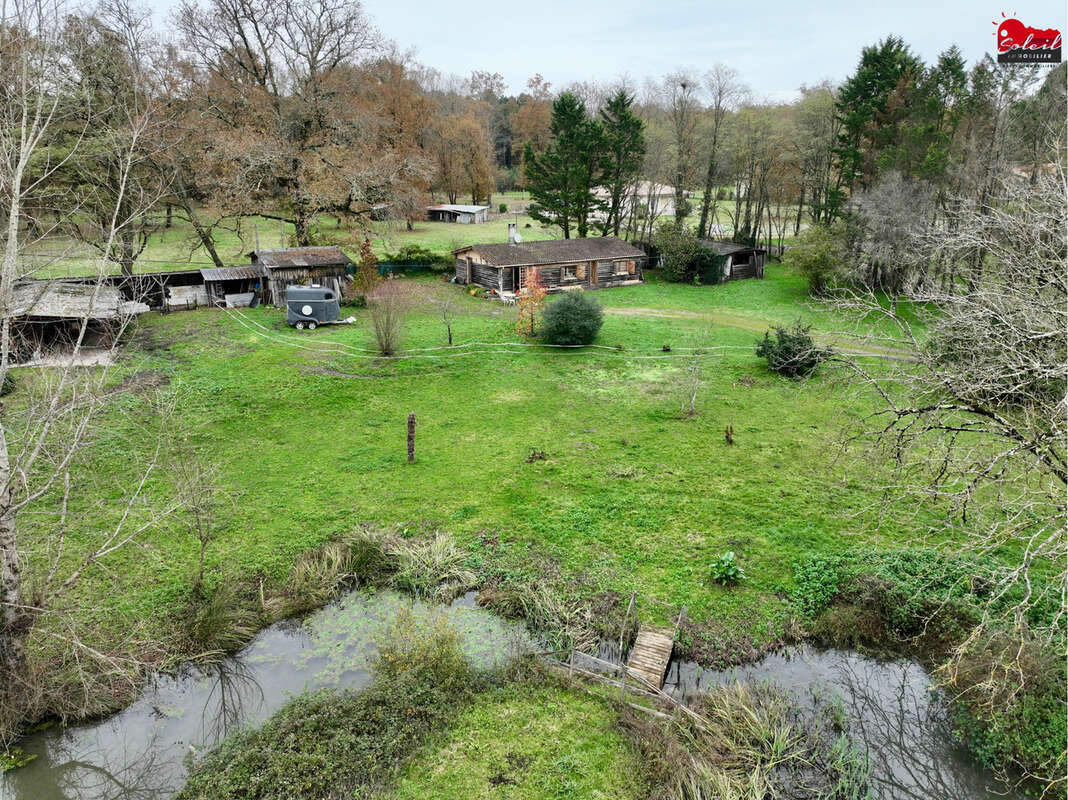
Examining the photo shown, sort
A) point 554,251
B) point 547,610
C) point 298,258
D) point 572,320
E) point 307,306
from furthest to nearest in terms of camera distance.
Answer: point 554,251 → point 298,258 → point 307,306 → point 572,320 → point 547,610

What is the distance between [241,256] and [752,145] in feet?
112

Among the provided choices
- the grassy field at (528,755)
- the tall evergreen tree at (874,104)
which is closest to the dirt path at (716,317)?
the tall evergreen tree at (874,104)

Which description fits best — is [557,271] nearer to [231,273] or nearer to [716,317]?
[716,317]

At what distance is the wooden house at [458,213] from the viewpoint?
194 ft

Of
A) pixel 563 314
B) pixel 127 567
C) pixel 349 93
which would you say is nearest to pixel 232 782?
pixel 127 567

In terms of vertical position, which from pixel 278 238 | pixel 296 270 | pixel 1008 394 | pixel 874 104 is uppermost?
pixel 874 104

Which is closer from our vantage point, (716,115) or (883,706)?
(883,706)

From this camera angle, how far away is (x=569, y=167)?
138 ft

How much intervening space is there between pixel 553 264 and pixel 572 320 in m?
11.2

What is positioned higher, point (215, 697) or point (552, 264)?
point (552, 264)

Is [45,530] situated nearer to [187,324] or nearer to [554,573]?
[554,573]

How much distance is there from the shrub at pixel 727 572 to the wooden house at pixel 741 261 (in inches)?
1235

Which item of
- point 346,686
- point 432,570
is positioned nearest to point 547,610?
point 432,570

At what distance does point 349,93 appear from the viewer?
37.7 meters
